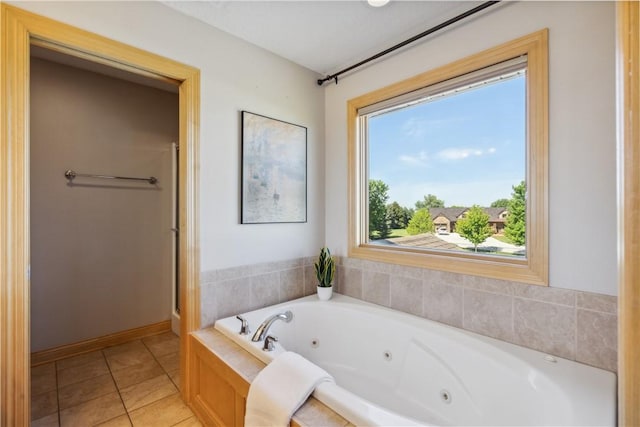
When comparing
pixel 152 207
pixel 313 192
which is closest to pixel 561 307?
pixel 313 192

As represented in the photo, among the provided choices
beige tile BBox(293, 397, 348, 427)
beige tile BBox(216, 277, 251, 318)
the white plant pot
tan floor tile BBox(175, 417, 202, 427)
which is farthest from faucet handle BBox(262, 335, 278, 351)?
the white plant pot

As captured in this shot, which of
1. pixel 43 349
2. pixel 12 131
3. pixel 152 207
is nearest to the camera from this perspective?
pixel 12 131

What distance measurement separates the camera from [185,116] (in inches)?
70.9

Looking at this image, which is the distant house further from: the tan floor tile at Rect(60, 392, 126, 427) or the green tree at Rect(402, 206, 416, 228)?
the tan floor tile at Rect(60, 392, 126, 427)

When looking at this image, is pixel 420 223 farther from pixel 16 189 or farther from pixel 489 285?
pixel 16 189

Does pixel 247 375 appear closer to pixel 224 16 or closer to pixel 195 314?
pixel 195 314

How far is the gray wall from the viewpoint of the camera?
226 centimetres

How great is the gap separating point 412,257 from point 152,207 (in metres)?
2.44

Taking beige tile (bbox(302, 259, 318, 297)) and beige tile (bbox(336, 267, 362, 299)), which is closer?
beige tile (bbox(336, 267, 362, 299))

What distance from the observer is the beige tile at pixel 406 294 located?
6.39ft

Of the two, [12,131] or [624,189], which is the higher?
[12,131]

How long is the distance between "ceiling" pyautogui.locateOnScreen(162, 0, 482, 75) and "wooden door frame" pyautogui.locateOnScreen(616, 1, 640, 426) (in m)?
1.31

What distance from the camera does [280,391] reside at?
115 cm

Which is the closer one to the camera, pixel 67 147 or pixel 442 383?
pixel 442 383
